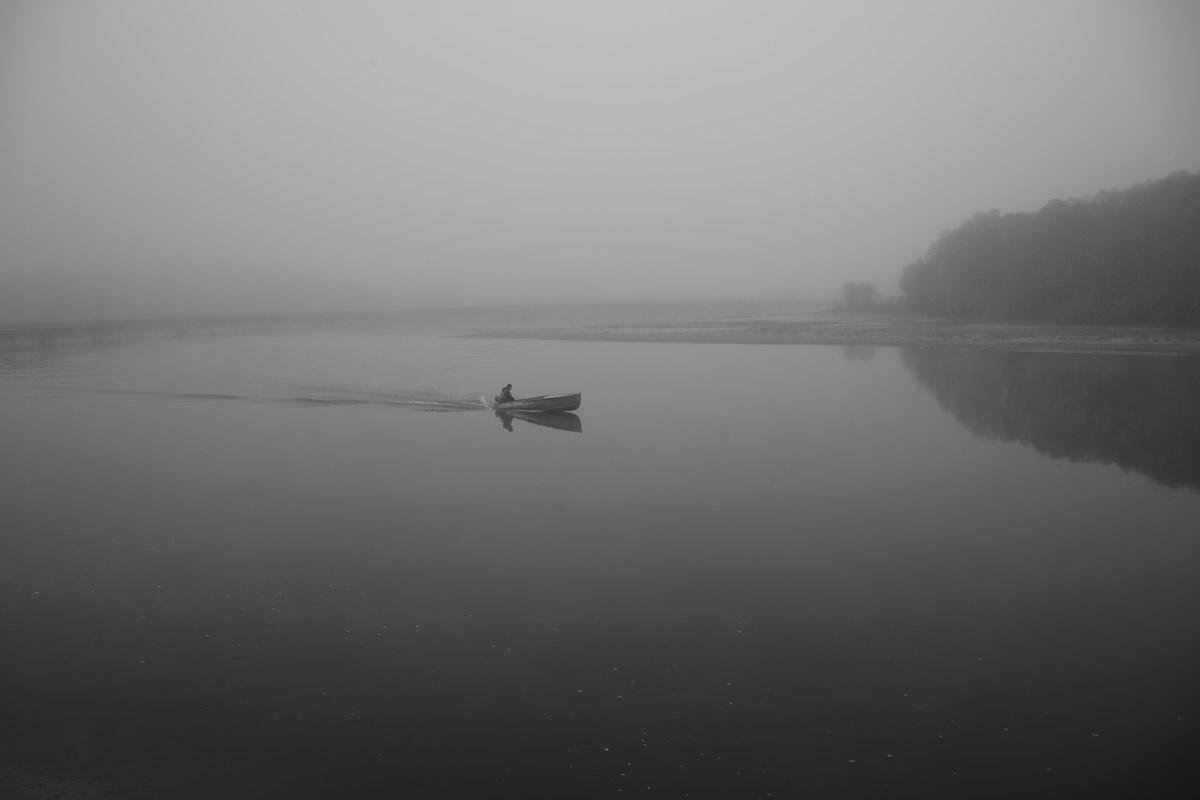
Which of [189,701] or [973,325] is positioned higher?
[973,325]

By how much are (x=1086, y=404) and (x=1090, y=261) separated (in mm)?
42492

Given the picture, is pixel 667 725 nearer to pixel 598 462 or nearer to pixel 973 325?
pixel 598 462

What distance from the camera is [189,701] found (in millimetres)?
8633

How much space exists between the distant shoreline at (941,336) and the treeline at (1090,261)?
7.47 ft

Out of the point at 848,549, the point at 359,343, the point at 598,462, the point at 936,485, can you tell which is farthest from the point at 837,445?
the point at 359,343

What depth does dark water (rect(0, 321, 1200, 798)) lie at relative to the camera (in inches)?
301

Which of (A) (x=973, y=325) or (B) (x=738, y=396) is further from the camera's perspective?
(A) (x=973, y=325)

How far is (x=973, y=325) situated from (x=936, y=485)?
57.7m

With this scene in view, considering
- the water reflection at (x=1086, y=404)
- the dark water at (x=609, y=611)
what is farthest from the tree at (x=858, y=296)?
the dark water at (x=609, y=611)

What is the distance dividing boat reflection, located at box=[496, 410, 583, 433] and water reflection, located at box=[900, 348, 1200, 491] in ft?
47.4

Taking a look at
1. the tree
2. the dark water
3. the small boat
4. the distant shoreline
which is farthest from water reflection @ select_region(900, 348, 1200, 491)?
the tree

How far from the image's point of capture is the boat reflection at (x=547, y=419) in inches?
1070

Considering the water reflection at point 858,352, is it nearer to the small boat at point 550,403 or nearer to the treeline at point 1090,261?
the treeline at point 1090,261

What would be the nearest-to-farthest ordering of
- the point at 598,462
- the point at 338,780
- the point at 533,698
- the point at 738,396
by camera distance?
the point at 338,780 < the point at 533,698 < the point at 598,462 < the point at 738,396
